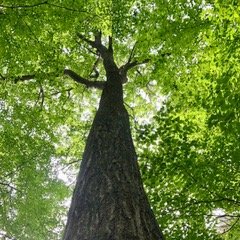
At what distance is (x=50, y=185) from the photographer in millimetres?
11203

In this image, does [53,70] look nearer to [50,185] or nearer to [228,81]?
[50,185]

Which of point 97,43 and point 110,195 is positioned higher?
point 97,43

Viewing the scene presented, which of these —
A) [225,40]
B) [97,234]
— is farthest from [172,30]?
[97,234]

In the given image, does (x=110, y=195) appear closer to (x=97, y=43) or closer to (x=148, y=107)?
(x=97, y=43)

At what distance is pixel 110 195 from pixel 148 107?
464 inches

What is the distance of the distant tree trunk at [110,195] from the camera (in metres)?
2.66

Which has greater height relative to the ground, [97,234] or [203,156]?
[203,156]

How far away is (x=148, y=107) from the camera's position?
14.7 m

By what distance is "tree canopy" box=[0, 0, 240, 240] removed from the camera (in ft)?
17.3

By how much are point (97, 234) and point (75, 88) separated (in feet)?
33.5

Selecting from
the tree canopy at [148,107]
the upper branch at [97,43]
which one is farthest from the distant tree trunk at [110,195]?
the upper branch at [97,43]

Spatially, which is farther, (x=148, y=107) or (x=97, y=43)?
(x=148, y=107)

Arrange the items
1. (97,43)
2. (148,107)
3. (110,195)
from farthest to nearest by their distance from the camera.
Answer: (148,107), (97,43), (110,195)

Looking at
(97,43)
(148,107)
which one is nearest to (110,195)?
(97,43)
